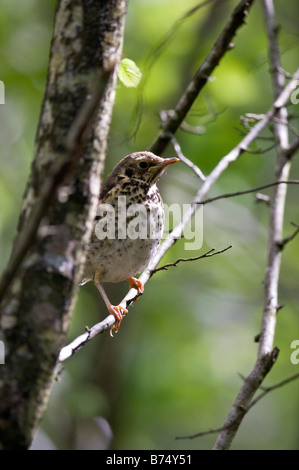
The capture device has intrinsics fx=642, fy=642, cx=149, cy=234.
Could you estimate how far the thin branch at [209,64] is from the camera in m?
4.15

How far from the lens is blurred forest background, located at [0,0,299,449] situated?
8.51 m

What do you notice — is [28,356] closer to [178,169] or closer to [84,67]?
[84,67]

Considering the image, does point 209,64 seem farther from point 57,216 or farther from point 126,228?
point 57,216

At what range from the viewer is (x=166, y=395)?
10.4 meters

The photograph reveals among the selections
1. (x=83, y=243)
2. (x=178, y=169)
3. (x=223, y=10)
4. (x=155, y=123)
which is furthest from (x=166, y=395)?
(x=83, y=243)

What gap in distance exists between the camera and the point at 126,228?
5293mm

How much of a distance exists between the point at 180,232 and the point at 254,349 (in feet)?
26.0

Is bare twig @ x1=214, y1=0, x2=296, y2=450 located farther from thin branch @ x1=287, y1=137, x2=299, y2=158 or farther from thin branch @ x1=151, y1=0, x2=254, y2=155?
thin branch @ x1=151, y1=0, x2=254, y2=155

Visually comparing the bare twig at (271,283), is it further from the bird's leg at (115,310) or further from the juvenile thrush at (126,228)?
the bird's leg at (115,310)

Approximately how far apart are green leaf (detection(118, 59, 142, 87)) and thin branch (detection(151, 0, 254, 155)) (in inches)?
33.5

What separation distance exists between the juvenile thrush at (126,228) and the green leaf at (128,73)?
1.63 meters

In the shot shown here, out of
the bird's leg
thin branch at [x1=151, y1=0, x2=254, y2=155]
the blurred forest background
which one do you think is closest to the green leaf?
thin branch at [x1=151, y1=0, x2=254, y2=155]

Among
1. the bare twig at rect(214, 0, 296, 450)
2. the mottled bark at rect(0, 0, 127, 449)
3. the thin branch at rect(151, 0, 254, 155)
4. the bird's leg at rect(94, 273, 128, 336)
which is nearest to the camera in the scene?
the mottled bark at rect(0, 0, 127, 449)

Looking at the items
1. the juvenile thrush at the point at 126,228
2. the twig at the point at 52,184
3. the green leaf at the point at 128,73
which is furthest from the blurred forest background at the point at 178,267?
the twig at the point at 52,184
